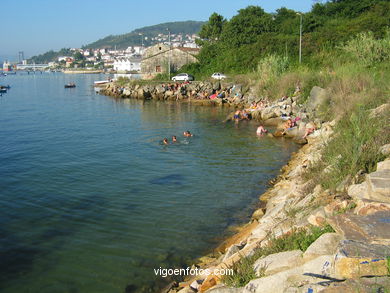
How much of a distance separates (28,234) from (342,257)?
8.32 meters

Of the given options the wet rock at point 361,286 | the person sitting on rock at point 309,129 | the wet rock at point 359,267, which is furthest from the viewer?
the person sitting on rock at point 309,129

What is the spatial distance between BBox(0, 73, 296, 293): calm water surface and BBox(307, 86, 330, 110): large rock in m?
3.79

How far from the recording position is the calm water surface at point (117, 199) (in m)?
8.20

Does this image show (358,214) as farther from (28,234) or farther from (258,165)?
(258,165)

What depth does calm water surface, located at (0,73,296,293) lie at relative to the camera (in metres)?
8.20

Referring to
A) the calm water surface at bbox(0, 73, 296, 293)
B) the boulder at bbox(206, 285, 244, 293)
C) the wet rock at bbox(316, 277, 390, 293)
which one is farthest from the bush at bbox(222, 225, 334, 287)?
the calm water surface at bbox(0, 73, 296, 293)

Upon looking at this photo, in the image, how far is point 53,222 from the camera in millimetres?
10430

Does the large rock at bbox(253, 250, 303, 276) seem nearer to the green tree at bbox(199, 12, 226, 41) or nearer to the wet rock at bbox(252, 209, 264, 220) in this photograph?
the wet rock at bbox(252, 209, 264, 220)

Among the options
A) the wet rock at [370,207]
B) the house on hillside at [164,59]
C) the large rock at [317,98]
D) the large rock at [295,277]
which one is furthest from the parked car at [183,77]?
the large rock at [295,277]

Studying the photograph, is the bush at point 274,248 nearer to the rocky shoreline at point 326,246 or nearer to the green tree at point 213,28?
the rocky shoreline at point 326,246

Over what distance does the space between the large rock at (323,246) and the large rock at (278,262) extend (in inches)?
6.8

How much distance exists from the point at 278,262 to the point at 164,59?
179 ft

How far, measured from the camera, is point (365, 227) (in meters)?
4.78

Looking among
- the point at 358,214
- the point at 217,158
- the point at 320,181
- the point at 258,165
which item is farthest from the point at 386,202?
the point at 217,158
